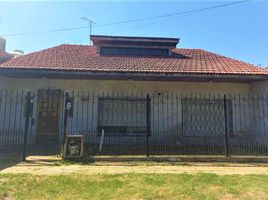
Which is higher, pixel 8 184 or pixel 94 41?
pixel 94 41

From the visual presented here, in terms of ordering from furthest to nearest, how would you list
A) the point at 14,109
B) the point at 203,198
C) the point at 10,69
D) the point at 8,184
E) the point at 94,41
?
the point at 94,41, the point at 14,109, the point at 10,69, the point at 8,184, the point at 203,198

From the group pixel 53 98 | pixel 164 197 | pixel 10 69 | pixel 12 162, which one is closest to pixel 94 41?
pixel 53 98

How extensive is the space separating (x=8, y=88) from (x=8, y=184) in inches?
311

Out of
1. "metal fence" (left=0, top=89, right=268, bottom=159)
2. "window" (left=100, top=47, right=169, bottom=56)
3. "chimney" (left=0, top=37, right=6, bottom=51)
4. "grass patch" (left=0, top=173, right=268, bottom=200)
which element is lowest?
"grass patch" (left=0, top=173, right=268, bottom=200)

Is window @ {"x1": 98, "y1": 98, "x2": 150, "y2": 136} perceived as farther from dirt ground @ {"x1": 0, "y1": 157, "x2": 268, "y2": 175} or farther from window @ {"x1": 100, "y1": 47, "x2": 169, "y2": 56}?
dirt ground @ {"x1": 0, "y1": 157, "x2": 268, "y2": 175}

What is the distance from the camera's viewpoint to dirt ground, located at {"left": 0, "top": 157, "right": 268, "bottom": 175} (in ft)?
21.6

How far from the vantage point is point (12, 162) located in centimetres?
748

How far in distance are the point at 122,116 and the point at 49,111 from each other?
133 inches

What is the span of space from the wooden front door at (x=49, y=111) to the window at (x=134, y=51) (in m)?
3.86

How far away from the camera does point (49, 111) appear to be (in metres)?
12.2

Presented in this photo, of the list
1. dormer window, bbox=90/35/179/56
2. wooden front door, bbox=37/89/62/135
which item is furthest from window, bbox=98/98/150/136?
dormer window, bbox=90/35/179/56

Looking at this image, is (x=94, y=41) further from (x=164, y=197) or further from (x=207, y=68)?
(x=164, y=197)

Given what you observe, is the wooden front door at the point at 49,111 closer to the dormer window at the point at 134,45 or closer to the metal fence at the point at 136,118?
the metal fence at the point at 136,118

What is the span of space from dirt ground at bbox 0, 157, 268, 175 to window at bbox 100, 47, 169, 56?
317 inches
